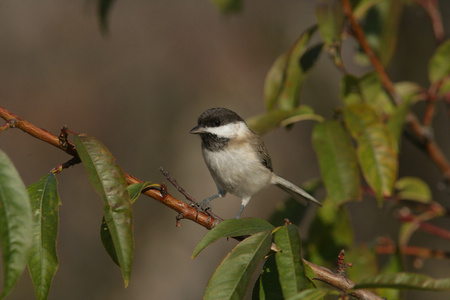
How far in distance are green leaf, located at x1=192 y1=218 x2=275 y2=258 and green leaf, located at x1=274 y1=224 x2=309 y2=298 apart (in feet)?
0.30

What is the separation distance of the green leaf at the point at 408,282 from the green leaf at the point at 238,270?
288 millimetres

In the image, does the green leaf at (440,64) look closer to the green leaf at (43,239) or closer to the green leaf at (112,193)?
the green leaf at (112,193)

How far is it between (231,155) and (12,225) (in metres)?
1.93

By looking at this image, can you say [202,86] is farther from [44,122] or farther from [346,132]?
[346,132]

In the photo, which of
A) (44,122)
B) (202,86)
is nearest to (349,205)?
(202,86)

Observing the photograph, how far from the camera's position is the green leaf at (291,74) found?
8.36ft

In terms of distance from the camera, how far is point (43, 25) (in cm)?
742

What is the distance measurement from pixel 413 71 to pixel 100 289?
15.1ft

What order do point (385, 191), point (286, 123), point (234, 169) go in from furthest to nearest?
point (234, 169) → point (286, 123) → point (385, 191)

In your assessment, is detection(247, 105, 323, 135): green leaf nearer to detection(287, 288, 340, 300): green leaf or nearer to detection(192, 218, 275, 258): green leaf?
detection(192, 218, 275, 258): green leaf

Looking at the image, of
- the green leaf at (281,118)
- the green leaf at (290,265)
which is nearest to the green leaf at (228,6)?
the green leaf at (281,118)

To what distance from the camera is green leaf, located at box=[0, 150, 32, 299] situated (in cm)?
111

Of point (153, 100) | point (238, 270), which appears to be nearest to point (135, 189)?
point (238, 270)

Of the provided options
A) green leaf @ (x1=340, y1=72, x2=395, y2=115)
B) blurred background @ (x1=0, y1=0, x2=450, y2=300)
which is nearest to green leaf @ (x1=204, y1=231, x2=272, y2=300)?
green leaf @ (x1=340, y1=72, x2=395, y2=115)
